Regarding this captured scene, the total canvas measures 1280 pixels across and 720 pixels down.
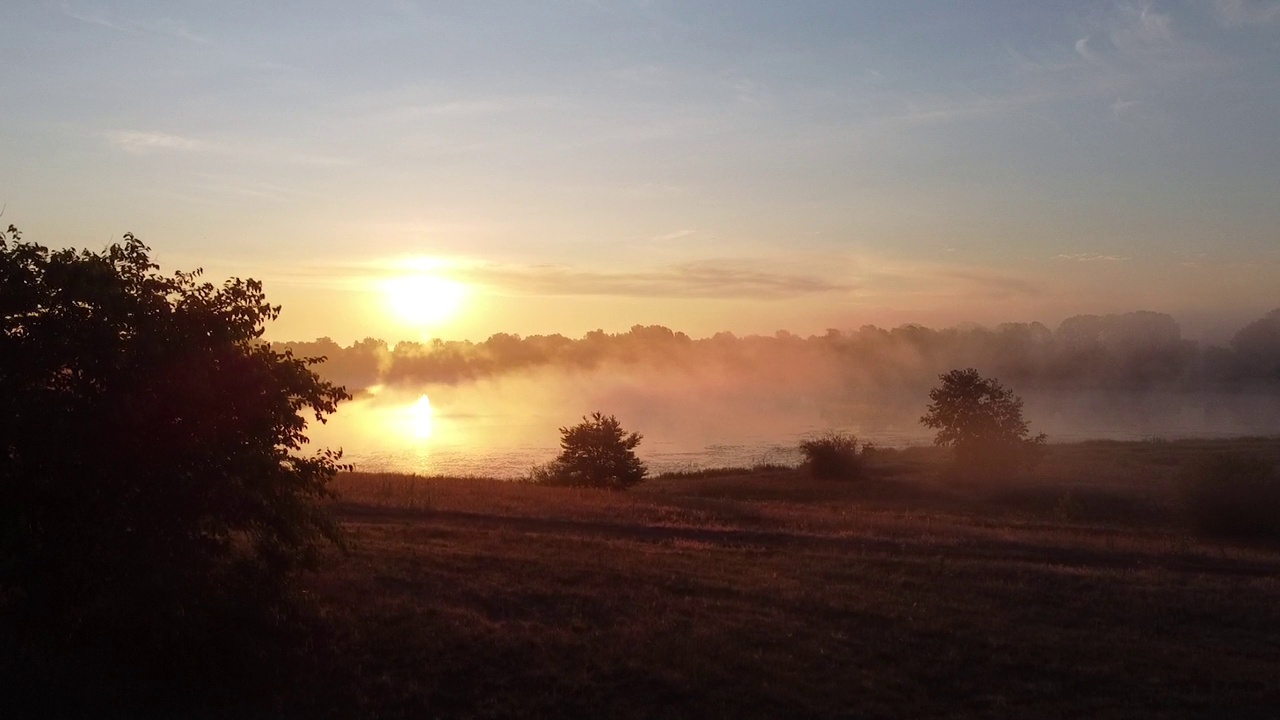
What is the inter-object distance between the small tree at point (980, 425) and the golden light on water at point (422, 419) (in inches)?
1746

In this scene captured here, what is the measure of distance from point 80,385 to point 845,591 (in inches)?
424

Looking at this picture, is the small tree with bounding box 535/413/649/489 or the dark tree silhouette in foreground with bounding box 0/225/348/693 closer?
the dark tree silhouette in foreground with bounding box 0/225/348/693

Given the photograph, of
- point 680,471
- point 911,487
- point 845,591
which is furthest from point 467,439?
point 845,591

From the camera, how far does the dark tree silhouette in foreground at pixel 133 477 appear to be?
9.61 m

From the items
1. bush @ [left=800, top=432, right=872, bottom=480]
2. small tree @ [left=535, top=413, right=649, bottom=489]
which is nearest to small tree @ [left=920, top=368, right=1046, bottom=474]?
bush @ [left=800, top=432, right=872, bottom=480]

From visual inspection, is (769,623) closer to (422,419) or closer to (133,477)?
(133,477)

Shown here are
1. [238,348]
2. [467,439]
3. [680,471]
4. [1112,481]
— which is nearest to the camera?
[238,348]

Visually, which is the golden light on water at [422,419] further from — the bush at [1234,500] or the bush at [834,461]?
the bush at [1234,500]

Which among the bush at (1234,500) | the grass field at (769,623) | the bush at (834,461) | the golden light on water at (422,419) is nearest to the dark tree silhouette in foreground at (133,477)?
the grass field at (769,623)

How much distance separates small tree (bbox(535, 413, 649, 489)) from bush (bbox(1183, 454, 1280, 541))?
24516 mm

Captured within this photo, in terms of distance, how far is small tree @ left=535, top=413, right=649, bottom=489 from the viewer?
47.3m

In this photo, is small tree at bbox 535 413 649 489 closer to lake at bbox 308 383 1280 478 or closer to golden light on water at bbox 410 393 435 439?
lake at bbox 308 383 1280 478

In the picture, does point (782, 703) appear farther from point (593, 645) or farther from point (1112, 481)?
point (1112, 481)

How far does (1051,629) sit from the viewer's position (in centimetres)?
1295
